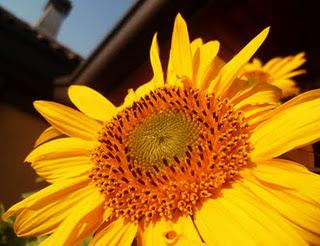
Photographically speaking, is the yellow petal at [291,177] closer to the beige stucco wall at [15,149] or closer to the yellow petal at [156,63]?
the yellow petal at [156,63]

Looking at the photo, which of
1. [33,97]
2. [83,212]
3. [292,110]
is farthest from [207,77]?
[33,97]

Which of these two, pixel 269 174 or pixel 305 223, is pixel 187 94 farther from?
pixel 305 223

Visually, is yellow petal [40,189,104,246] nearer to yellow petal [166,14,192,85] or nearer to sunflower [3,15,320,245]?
sunflower [3,15,320,245]

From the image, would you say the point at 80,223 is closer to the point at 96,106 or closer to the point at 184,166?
the point at 184,166

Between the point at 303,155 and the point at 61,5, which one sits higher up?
the point at 61,5

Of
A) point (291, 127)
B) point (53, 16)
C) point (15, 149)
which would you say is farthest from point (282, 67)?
point (53, 16)
